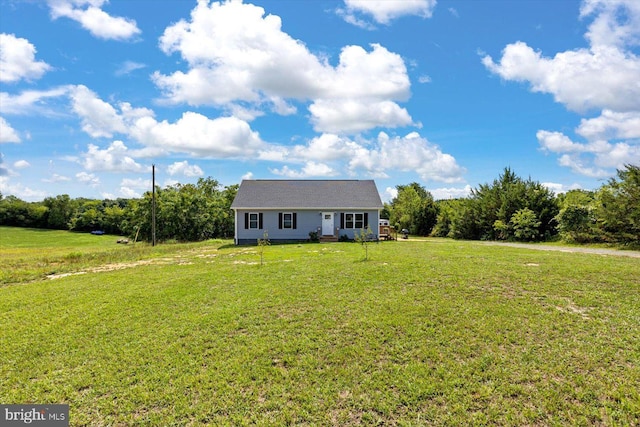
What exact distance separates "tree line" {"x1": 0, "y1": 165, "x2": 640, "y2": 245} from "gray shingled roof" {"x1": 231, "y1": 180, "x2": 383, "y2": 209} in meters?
8.01

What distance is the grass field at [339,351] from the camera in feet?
11.7

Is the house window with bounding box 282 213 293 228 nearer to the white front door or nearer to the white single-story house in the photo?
the white single-story house

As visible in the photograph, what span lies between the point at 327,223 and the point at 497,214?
11.7 meters

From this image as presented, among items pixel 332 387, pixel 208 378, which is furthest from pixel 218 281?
pixel 332 387

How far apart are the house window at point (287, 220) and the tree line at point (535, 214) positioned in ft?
42.8

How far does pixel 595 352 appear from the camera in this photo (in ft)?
14.5

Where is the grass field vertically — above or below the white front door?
below

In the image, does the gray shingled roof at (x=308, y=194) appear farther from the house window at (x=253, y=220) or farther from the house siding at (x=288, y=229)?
the house window at (x=253, y=220)

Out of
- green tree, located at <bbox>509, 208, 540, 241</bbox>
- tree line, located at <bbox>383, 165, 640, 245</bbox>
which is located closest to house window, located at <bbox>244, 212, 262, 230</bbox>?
tree line, located at <bbox>383, 165, 640, 245</bbox>

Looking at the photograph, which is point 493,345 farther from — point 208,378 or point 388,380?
point 208,378

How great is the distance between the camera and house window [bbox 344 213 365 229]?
21.4 metres

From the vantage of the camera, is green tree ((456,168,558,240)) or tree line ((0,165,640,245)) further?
green tree ((456,168,558,240))

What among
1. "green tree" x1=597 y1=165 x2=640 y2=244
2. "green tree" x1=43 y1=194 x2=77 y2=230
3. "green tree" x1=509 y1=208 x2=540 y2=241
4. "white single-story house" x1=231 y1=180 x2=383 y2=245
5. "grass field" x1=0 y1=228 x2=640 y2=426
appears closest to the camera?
"grass field" x1=0 y1=228 x2=640 y2=426

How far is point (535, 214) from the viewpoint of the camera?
2038 centimetres
